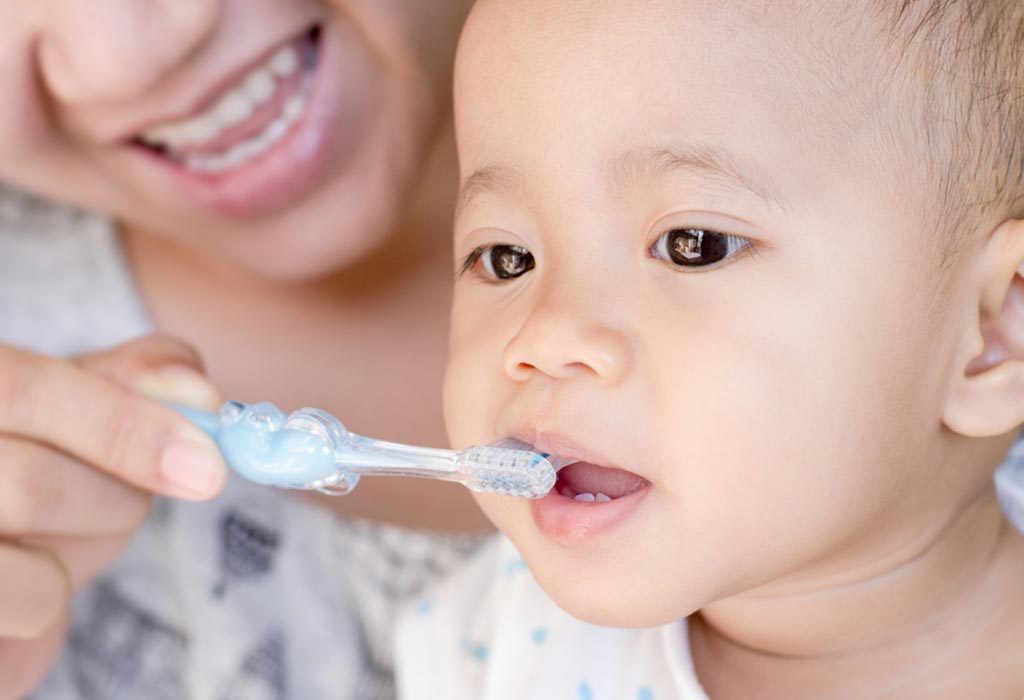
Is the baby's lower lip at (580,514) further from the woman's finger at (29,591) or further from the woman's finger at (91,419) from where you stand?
the woman's finger at (29,591)

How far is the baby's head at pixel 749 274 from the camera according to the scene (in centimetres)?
87

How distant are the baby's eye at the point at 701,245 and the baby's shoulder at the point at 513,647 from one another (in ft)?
1.34

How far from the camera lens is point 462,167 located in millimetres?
1048

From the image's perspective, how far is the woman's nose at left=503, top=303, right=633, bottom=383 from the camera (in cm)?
86

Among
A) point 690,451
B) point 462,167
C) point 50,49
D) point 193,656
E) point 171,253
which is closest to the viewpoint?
point 690,451

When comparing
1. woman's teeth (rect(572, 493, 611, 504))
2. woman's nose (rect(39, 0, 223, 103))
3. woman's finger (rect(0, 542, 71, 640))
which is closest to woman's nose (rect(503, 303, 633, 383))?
woman's teeth (rect(572, 493, 611, 504))

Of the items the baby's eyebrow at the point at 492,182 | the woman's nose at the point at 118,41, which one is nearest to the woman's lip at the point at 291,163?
the woman's nose at the point at 118,41

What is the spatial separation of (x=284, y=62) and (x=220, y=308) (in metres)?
0.41

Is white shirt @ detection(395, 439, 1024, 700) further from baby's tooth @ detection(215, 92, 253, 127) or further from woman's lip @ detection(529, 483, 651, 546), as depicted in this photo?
baby's tooth @ detection(215, 92, 253, 127)

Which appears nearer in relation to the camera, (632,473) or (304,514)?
(632,473)

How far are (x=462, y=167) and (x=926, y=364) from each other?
41 centimetres

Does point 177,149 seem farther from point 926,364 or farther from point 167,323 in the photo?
point 926,364

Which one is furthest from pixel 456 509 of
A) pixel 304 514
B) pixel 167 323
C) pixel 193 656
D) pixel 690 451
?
pixel 690 451

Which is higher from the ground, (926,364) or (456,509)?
(926,364)
